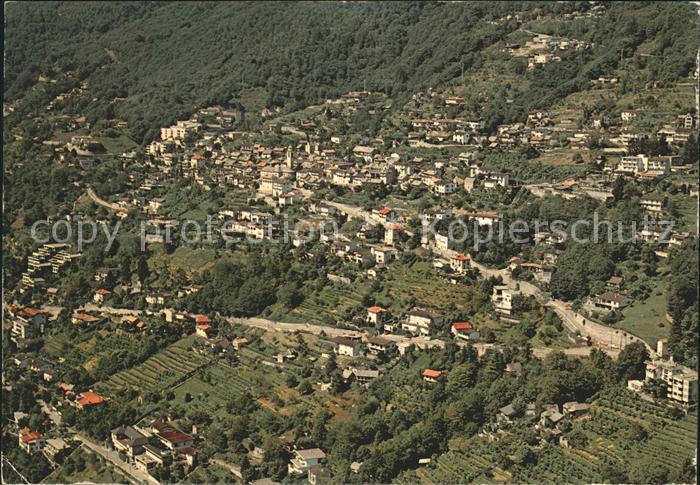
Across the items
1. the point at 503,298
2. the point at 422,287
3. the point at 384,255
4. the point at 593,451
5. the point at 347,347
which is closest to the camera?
the point at 593,451

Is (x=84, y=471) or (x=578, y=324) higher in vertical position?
(x=578, y=324)

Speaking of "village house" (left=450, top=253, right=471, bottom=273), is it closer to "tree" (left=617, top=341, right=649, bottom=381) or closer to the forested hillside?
"tree" (left=617, top=341, right=649, bottom=381)

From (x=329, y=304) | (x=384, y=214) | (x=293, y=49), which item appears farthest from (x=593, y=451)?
(x=293, y=49)

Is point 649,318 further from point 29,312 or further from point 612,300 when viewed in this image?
point 29,312

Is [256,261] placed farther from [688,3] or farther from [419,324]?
[688,3]

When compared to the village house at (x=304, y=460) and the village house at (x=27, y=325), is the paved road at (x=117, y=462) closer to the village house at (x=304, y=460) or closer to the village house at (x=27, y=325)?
the village house at (x=304, y=460)

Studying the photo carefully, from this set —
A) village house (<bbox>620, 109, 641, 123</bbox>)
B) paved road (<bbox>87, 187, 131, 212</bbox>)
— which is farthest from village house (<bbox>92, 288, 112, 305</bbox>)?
village house (<bbox>620, 109, 641, 123</bbox>)
